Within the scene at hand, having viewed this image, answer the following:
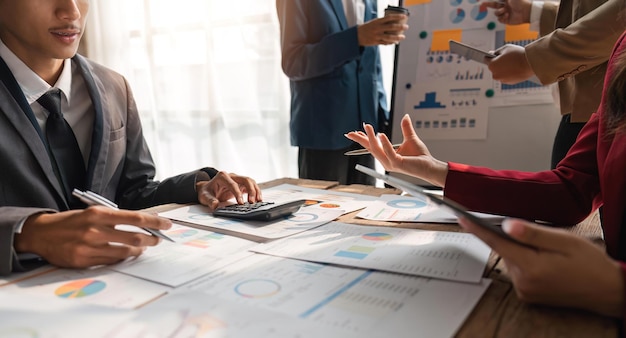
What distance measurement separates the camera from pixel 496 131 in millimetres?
1745

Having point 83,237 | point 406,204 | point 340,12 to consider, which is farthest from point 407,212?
point 340,12

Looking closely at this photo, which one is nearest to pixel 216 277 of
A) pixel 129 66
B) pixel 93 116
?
pixel 93 116

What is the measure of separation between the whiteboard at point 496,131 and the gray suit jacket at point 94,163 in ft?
3.43

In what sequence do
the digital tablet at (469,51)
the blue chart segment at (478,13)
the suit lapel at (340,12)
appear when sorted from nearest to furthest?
the digital tablet at (469,51), the suit lapel at (340,12), the blue chart segment at (478,13)

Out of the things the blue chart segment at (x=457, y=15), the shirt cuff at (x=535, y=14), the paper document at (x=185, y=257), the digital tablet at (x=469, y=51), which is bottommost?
the paper document at (x=185, y=257)

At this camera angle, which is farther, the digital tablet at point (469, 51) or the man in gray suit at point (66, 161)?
the digital tablet at point (469, 51)

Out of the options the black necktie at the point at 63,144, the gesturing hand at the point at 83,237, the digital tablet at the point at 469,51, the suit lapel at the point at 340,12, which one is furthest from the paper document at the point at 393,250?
the suit lapel at the point at 340,12

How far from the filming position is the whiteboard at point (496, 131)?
1.67 metres

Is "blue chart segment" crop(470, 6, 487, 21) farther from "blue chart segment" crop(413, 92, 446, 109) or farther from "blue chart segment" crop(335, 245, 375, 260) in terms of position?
"blue chart segment" crop(335, 245, 375, 260)

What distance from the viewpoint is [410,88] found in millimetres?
1868

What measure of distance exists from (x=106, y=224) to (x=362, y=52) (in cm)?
121

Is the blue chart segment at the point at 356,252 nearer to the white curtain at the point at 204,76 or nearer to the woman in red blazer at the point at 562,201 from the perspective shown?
the woman in red blazer at the point at 562,201

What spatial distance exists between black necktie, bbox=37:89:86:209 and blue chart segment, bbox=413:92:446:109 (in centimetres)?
133

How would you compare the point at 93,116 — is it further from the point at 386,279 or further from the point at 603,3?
the point at 603,3
